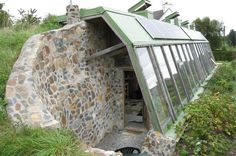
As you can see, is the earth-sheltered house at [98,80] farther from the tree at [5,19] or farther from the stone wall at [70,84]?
the tree at [5,19]

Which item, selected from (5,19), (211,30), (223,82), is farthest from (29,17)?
(211,30)

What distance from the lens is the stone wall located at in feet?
22.2

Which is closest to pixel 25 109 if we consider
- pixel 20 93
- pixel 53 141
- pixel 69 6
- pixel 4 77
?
pixel 20 93

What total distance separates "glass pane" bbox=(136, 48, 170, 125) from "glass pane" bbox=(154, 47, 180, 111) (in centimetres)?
66

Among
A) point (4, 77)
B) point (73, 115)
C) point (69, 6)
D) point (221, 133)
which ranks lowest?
point (221, 133)

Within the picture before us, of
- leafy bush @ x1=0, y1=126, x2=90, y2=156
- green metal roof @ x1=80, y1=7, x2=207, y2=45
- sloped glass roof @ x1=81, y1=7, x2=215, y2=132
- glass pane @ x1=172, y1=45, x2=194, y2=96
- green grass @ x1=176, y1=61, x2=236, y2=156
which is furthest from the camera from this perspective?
glass pane @ x1=172, y1=45, x2=194, y2=96

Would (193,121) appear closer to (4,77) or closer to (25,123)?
(25,123)

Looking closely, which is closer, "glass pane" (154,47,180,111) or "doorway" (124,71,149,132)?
"glass pane" (154,47,180,111)

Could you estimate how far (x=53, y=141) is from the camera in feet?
16.3

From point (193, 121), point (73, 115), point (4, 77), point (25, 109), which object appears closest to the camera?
point (25, 109)

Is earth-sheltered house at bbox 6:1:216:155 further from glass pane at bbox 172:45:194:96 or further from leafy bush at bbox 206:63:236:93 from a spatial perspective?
leafy bush at bbox 206:63:236:93

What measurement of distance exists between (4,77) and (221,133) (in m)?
5.64

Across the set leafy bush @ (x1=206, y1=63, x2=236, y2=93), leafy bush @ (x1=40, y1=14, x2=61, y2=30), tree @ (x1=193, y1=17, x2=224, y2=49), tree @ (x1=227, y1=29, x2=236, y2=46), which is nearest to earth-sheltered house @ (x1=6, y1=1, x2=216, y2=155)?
leafy bush @ (x1=206, y1=63, x2=236, y2=93)

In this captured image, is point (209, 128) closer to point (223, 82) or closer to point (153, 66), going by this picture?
point (153, 66)
